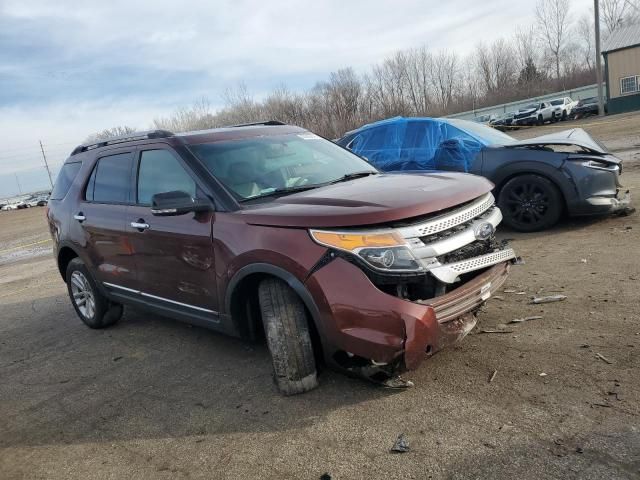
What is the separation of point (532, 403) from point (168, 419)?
7.40ft

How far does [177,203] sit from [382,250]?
1535 millimetres

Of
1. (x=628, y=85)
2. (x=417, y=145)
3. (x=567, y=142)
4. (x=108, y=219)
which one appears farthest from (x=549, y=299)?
(x=628, y=85)

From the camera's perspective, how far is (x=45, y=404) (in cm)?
396

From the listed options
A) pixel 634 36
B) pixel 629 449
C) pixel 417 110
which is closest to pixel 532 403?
pixel 629 449

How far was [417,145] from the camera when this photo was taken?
825 centimetres

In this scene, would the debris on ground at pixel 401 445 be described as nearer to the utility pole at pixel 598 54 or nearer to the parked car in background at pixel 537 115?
the utility pole at pixel 598 54

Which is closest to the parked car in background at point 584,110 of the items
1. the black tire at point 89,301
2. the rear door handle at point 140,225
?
the black tire at point 89,301

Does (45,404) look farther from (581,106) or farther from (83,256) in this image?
(581,106)

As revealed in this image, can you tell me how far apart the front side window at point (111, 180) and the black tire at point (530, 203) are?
15.7 feet

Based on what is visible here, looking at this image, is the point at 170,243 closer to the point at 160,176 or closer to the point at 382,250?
the point at 160,176

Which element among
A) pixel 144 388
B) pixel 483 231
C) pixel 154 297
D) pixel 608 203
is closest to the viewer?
pixel 483 231

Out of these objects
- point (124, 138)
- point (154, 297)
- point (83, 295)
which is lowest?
point (83, 295)

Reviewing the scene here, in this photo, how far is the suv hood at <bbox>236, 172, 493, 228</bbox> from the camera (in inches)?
120

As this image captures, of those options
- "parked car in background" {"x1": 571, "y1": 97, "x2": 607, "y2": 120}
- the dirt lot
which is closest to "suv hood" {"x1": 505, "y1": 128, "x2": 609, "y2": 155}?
the dirt lot
